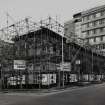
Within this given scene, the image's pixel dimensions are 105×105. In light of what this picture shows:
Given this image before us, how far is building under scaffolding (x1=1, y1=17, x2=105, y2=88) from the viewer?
94.9 feet

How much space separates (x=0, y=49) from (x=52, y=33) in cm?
882

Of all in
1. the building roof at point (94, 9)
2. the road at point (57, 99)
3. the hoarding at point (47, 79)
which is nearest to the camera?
the road at point (57, 99)

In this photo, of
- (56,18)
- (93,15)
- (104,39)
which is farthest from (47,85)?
(93,15)

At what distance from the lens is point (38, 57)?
29.9 m

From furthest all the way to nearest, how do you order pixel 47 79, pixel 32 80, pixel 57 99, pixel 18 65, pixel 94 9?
1. pixel 94 9
2. pixel 32 80
3. pixel 47 79
4. pixel 18 65
5. pixel 57 99

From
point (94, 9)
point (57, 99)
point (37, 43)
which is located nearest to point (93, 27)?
point (94, 9)

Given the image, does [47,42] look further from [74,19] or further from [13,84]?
[74,19]

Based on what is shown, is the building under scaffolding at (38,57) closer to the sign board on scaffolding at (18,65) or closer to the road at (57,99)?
the sign board on scaffolding at (18,65)

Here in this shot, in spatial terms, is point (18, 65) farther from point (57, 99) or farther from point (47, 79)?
point (57, 99)

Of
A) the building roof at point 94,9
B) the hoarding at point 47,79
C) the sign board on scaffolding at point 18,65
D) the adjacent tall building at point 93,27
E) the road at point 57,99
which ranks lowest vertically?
the road at point 57,99

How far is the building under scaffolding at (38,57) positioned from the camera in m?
28.9

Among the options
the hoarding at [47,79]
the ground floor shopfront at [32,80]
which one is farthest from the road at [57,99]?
the ground floor shopfront at [32,80]

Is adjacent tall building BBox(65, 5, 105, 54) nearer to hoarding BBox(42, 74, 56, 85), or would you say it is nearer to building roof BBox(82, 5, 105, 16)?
building roof BBox(82, 5, 105, 16)

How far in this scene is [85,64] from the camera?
40625 millimetres
